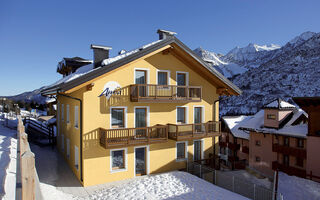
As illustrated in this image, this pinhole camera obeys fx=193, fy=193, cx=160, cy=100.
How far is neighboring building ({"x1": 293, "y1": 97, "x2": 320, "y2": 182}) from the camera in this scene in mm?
18141

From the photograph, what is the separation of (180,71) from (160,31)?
140 inches

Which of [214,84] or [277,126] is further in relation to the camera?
[277,126]

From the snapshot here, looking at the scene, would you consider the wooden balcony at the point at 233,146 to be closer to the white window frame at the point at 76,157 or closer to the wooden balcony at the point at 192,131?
the wooden balcony at the point at 192,131

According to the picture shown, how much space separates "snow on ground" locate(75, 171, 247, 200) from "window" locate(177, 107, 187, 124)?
4267 mm

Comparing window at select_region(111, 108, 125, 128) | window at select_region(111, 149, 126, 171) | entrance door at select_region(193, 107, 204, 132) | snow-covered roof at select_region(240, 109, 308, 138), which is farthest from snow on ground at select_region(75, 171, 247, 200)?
snow-covered roof at select_region(240, 109, 308, 138)

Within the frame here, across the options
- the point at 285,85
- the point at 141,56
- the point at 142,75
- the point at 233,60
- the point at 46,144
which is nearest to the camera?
Answer: the point at 141,56

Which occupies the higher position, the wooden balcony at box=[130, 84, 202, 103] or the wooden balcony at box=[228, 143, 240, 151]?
the wooden balcony at box=[130, 84, 202, 103]

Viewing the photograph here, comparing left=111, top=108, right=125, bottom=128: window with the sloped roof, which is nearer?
the sloped roof

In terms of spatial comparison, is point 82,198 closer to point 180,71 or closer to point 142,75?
point 142,75

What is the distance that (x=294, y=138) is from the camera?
20.7 m

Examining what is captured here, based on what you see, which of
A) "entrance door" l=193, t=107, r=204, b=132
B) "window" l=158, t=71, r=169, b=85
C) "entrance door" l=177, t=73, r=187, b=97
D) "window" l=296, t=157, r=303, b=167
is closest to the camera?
"window" l=158, t=71, r=169, b=85

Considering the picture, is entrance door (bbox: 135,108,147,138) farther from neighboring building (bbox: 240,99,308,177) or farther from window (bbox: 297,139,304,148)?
window (bbox: 297,139,304,148)

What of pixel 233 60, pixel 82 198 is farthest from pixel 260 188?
pixel 233 60

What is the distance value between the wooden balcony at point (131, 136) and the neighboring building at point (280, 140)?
15714 mm
